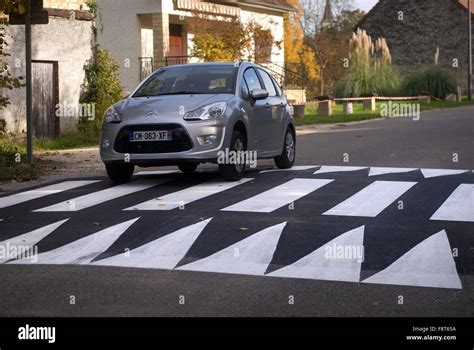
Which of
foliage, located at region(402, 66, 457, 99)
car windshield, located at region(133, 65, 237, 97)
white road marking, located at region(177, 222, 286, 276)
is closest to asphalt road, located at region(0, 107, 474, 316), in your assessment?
white road marking, located at region(177, 222, 286, 276)

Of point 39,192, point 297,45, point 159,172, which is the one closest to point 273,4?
point 297,45

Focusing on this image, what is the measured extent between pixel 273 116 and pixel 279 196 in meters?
3.25

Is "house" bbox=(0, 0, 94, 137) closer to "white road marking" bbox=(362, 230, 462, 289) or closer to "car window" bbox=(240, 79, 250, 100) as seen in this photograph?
"car window" bbox=(240, 79, 250, 100)

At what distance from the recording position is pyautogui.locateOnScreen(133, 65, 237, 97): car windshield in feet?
48.2

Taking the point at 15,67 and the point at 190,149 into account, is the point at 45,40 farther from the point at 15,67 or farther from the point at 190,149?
the point at 190,149

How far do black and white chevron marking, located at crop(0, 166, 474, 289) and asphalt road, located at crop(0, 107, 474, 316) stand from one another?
0.6 inches

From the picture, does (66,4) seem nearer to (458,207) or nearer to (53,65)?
(53,65)

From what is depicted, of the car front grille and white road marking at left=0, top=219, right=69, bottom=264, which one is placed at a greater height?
the car front grille

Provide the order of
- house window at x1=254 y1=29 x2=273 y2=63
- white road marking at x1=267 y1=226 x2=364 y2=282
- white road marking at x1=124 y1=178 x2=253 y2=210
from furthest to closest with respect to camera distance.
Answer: house window at x1=254 y1=29 x2=273 y2=63 < white road marking at x1=124 y1=178 x2=253 y2=210 < white road marking at x1=267 y1=226 x2=364 y2=282

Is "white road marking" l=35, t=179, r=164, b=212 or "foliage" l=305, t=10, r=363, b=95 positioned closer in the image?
"white road marking" l=35, t=179, r=164, b=212

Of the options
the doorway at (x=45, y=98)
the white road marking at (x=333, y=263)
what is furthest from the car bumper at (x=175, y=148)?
the doorway at (x=45, y=98)

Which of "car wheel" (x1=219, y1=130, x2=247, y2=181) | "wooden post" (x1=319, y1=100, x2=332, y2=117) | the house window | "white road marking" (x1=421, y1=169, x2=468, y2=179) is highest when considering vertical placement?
the house window

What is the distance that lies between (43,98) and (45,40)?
1.30 metres

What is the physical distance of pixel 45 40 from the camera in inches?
934
